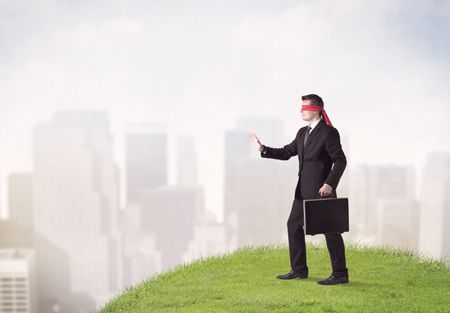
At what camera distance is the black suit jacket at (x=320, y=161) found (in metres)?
5.06

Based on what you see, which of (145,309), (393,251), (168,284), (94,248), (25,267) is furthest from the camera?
(25,267)

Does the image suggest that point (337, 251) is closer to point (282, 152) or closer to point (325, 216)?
point (325, 216)

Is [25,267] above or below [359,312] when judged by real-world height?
below

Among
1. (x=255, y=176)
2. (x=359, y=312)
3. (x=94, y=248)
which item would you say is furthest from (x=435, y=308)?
(x=94, y=248)

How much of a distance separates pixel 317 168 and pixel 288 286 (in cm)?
114

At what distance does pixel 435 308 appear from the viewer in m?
5.09

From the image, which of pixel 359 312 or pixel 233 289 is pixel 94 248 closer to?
pixel 233 289

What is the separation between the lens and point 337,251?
→ 17.2 ft

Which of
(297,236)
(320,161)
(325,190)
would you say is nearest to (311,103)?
(320,161)

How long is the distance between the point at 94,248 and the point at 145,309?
11313mm

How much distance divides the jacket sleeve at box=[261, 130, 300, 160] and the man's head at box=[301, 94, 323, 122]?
0.30 metres

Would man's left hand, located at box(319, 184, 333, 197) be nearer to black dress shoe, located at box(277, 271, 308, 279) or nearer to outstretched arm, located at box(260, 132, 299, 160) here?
outstretched arm, located at box(260, 132, 299, 160)

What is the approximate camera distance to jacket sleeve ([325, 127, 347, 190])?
5.03 m

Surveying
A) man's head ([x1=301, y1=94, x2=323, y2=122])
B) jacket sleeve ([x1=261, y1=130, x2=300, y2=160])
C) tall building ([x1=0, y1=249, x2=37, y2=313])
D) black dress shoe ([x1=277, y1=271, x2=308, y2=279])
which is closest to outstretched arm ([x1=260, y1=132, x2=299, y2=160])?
jacket sleeve ([x1=261, y1=130, x2=300, y2=160])
